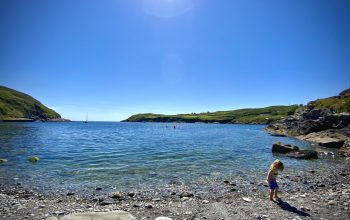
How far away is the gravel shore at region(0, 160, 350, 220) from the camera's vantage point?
1325 centimetres

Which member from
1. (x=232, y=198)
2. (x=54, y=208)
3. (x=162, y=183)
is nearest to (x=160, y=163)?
(x=162, y=183)

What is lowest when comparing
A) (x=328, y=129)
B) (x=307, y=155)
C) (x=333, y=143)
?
(x=307, y=155)

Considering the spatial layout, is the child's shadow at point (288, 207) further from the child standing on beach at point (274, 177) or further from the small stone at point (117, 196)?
the small stone at point (117, 196)

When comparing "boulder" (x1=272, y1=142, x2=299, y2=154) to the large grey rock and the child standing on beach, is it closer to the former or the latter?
the child standing on beach

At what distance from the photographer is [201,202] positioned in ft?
51.9

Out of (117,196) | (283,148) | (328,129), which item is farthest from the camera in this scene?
(328,129)

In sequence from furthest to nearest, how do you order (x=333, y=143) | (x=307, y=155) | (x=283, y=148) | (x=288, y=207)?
(x=333, y=143) < (x=283, y=148) < (x=307, y=155) < (x=288, y=207)

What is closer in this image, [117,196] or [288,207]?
[288,207]

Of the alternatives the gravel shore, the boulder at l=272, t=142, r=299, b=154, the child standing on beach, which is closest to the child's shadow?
the gravel shore

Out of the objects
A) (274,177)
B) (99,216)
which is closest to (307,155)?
(274,177)

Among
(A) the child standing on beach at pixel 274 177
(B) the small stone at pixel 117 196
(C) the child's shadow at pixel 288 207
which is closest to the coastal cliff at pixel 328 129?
(A) the child standing on beach at pixel 274 177

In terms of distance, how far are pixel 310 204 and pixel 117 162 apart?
2322 cm

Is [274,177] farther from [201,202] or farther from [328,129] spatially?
[328,129]

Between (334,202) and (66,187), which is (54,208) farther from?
(334,202)
